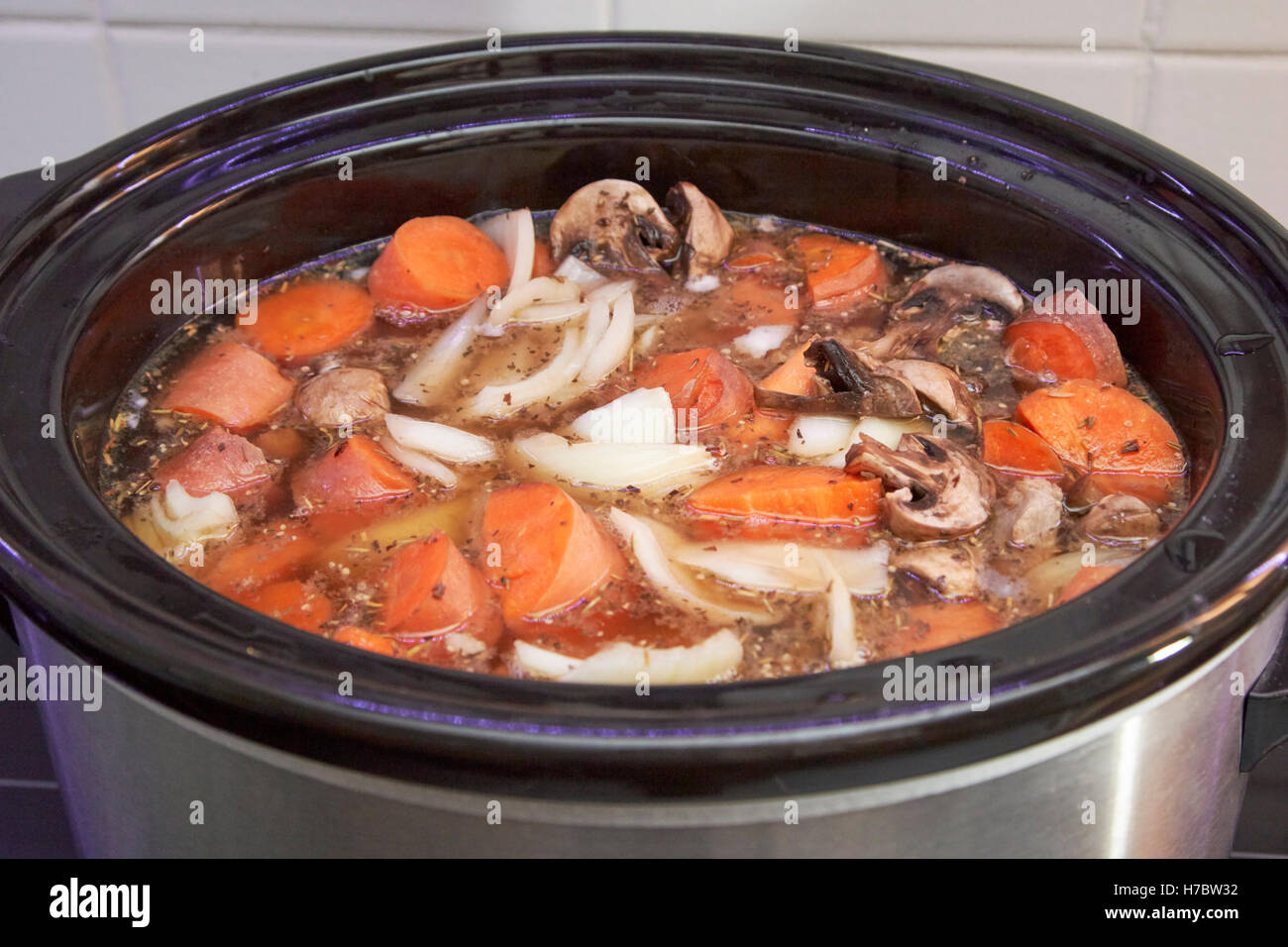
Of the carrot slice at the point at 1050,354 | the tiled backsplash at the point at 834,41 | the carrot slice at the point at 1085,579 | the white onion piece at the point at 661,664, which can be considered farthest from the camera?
the tiled backsplash at the point at 834,41

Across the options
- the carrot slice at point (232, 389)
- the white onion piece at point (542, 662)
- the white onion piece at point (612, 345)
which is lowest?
the white onion piece at point (542, 662)

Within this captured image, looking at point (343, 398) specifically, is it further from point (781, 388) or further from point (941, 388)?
point (941, 388)

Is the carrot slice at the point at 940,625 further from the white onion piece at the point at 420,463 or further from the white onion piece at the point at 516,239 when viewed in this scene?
the white onion piece at the point at 516,239

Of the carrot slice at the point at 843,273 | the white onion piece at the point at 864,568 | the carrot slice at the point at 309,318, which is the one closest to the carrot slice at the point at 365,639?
the white onion piece at the point at 864,568

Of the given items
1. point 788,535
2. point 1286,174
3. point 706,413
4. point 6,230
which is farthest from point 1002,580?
point 1286,174

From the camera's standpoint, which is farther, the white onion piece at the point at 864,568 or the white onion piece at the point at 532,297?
the white onion piece at the point at 532,297

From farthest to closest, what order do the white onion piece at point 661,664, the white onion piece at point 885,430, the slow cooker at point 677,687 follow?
the white onion piece at point 885,430 < the white onion piece at point 661,664 < the slow cooker at point 677,687

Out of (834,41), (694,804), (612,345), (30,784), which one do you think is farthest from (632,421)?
(834,41)

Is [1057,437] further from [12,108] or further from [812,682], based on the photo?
[12,108]

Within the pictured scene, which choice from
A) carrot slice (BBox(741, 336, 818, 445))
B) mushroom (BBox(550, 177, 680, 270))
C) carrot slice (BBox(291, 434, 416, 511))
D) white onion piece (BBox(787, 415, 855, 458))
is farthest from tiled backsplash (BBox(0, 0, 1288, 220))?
carrot slice (BBox(291, 434, 416, 511))
